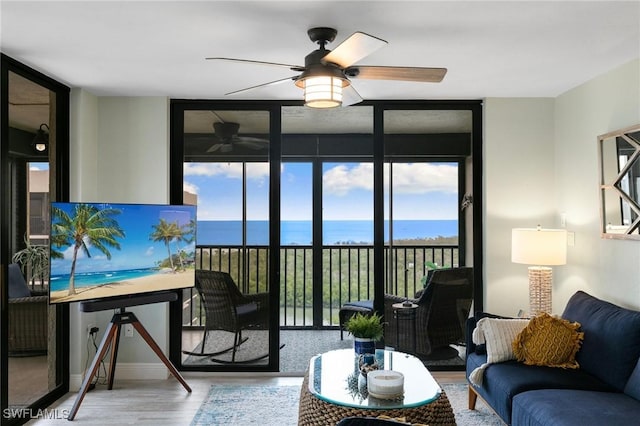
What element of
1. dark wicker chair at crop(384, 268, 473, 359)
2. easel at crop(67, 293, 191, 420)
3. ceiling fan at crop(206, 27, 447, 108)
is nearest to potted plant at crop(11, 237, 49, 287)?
easel at crop(67, 293, 191, 420)

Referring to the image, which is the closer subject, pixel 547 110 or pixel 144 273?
pixel 144 273

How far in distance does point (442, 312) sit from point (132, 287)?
2.66 m

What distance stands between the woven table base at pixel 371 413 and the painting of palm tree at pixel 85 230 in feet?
6.32

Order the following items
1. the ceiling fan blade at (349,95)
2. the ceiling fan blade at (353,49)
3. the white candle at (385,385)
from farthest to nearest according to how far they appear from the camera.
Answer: the ceiling fan blade at (349,95), the white candle at (385,385), the ceiling fan blade at (353,49)

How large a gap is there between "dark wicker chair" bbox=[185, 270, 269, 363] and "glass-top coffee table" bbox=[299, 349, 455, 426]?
1429 millimetres

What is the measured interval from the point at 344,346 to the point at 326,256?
4.42 feet

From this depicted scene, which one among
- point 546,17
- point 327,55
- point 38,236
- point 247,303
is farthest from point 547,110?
point 38,236

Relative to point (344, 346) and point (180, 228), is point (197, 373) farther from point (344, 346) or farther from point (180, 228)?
point (344, 346)

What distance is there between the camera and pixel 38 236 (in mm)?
3648

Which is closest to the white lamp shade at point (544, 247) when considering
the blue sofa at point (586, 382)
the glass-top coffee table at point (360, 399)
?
the blue sofa at point (586, 382)

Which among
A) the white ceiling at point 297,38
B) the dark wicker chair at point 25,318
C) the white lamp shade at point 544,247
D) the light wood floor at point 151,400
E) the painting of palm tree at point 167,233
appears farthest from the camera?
the painting of palm tree at point 167,233

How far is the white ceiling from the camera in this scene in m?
2.53

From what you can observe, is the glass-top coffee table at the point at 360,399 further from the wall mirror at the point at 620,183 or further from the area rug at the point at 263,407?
the wall mirror at the point at 620,183

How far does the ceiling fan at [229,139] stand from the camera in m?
4.56
